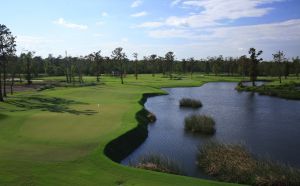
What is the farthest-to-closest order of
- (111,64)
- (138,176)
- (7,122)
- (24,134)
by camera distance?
1. (111,64)
2. (7,122)
3. (24,134)
4. (138,176)

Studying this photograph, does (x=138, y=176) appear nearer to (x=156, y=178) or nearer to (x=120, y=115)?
(x=156, y=178)

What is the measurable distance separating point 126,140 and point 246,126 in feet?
62.2

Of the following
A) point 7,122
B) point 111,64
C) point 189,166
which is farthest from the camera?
point 111,64

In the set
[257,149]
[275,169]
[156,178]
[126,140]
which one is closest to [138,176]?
[156,178]

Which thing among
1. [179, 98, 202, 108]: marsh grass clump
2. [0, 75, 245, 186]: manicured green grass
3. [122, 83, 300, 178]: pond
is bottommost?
[122, 83, 300, 178]: pond

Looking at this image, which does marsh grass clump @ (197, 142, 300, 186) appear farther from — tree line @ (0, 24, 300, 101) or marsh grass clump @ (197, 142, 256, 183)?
tree line @ (0, 24, 300, 101)

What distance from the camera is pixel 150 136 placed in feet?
128

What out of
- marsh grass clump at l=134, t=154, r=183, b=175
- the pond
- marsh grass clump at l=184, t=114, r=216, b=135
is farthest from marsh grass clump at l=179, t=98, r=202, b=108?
marsh grass clump at l=134, t=154, r=183, b=175

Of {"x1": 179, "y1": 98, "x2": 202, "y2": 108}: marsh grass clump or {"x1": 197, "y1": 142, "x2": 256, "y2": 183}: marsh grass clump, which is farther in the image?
{"x1": 179, "y1": 98, "x2": 202, "y2": 108}: marsh grass clump

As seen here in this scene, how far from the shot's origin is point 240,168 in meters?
23.6

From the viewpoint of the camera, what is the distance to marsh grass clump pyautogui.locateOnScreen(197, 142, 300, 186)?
2147 cm

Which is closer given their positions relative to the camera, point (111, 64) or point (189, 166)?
point (189, 166)

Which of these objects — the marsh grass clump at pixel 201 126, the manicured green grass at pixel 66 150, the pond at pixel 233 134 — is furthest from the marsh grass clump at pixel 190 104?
the marsh grass clump at pixel 201 126

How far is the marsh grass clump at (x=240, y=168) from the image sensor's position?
2147cm
